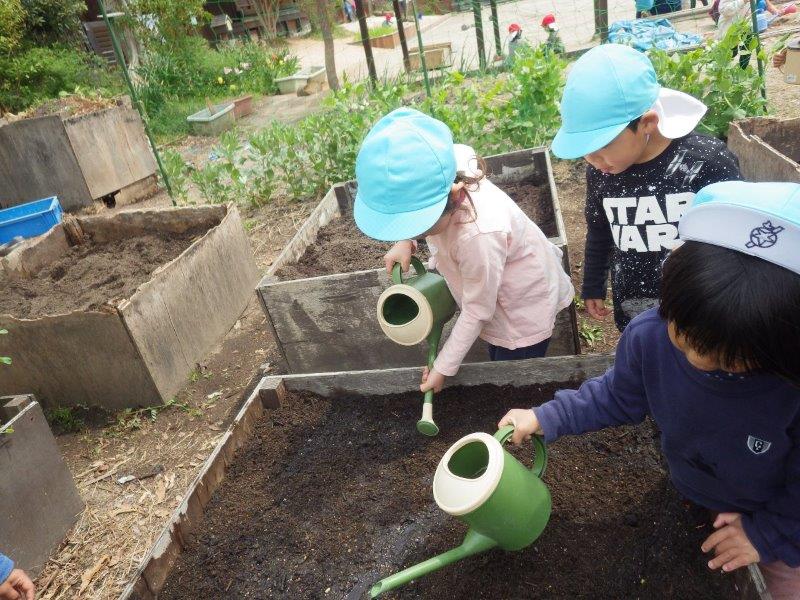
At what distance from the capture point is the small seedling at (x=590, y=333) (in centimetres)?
286

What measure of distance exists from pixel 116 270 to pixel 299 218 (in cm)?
163

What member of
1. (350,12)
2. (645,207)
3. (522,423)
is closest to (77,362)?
(522,423)

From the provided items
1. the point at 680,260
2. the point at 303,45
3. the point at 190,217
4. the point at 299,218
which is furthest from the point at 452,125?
the point at 303,45

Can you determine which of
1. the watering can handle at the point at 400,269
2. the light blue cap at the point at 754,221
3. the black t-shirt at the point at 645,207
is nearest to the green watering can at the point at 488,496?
the light blue cap at the point at 754,221

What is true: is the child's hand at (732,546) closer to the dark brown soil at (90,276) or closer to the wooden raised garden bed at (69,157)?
the dark brown soil at (90,276)

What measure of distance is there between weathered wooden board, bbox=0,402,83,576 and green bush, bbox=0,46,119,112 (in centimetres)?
810

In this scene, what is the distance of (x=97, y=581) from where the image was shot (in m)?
2.25

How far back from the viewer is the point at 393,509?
164 cm

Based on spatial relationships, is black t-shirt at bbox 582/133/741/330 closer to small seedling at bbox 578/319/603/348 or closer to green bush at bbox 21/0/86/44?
small seedling at bbox 578/319/603/348

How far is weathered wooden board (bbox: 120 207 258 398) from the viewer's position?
300 cm

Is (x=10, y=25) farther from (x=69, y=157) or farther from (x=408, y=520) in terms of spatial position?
(x=408, y=520)

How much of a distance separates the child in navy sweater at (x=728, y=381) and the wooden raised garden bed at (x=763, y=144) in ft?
6.17

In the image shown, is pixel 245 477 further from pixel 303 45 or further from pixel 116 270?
pixel 303 45

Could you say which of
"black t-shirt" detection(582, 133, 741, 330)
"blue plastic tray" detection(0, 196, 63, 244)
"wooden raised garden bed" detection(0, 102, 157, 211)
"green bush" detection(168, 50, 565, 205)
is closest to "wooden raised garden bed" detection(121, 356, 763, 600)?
"black t-shirt" detection(582, 133, 741, 330)
